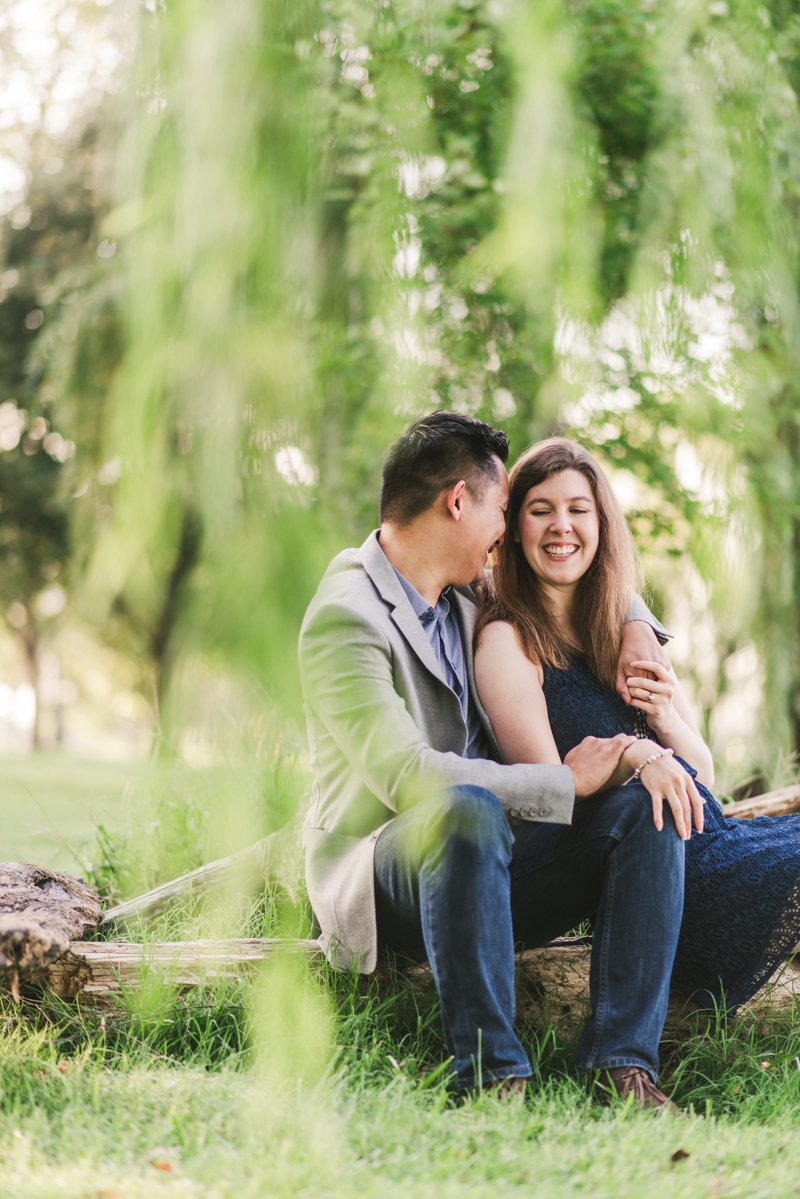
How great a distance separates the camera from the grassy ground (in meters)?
1.43

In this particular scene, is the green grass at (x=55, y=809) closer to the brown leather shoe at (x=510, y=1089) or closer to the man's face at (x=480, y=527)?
the man's face at (x=480, y=527)

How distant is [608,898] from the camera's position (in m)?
1.97

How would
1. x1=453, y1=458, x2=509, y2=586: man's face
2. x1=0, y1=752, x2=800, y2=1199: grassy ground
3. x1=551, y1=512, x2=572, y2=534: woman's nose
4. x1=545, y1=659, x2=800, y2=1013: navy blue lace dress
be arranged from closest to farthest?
x1=0, y1=752, x2=800, y2=1199: grassy ground → x1=545, y1=659, x2=800, y2=1013: navy blue lace dress → x1=453, y1=458, x2=509, y2=586: man's face → x1=551, y1=512, x2=572, y2=534: woman's nose

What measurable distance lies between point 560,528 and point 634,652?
33 cm

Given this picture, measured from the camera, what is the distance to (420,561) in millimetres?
2242

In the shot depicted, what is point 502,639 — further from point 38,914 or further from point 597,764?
point 38,914

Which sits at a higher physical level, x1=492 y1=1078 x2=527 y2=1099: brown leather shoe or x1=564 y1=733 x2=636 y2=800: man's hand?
x1=564 y1=733 x2=636 y2=800: man's hand

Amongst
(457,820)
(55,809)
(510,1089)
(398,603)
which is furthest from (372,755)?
(55,809)

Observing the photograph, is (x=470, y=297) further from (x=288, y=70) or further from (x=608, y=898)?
(x=288, y=70)

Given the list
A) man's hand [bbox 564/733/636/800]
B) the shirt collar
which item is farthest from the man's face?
man's hand [bbox 564/733/636/800]

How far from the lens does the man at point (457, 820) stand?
179 cm

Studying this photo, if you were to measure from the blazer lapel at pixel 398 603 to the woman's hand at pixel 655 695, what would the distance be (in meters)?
0.46

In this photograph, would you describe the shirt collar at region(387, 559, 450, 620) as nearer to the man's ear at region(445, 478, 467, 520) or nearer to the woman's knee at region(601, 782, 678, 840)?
the man's ear at region(445, 478, 467, 520)

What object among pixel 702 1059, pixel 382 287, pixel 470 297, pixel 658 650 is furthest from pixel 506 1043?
pixel 470 297
